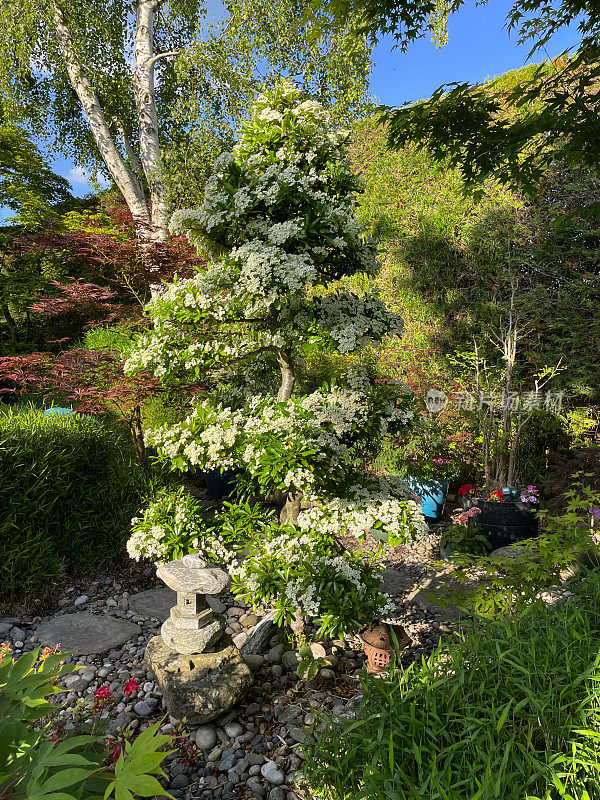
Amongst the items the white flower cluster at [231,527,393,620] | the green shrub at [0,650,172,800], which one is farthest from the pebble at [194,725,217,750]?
the green shrub at [0,650,172,800]

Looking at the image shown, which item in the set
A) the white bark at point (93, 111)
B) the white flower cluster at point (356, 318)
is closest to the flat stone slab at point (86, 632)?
the white flower cluster at point (356, 318)

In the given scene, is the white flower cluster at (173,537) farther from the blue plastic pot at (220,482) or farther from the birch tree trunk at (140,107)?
the birch tree trunk at (140,107)

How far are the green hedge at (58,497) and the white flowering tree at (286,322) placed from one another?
1722 millimetres

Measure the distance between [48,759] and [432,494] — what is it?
4.89 meters

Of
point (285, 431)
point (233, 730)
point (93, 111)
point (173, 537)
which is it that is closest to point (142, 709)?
point (233, 730)

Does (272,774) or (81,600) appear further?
(81,600)

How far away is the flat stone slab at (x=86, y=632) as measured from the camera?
10.1 ft

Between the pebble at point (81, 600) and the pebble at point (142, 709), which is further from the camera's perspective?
the pebble at point (81, 600)

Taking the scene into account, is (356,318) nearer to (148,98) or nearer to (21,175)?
(148,98)

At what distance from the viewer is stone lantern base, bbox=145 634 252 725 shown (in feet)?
7.49

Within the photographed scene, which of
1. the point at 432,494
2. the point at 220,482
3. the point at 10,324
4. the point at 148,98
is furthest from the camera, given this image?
the point at 10,324

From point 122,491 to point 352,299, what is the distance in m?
2.84

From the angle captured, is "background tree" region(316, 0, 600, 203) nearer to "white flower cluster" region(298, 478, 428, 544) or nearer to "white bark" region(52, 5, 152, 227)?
"white flower cluster" region(298, 478, 428, 544)

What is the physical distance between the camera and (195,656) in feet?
7.97
